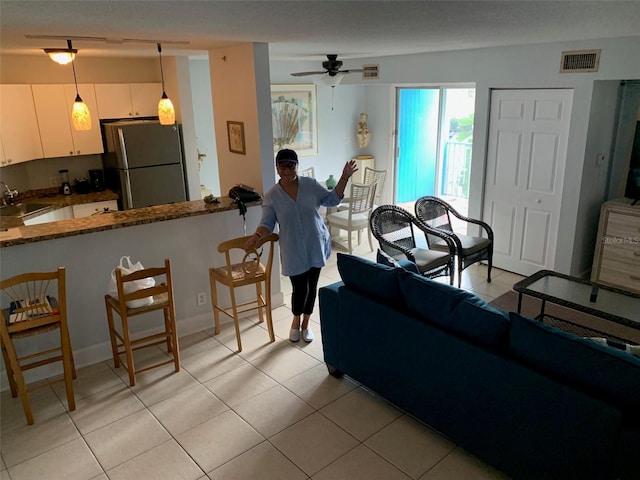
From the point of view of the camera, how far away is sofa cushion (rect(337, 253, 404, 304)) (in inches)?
110

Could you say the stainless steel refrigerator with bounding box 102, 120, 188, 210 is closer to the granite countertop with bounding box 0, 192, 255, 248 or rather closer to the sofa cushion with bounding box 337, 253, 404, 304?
the granite countertop with bounding box 0, 192, 255, 248

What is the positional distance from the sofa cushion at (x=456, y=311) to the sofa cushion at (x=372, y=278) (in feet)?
0.26

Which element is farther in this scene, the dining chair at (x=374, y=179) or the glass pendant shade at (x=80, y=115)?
the dining chair at (x=374, y=179)

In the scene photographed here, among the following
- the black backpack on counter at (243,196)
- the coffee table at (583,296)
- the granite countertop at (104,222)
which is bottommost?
the coffee table at (583,296)

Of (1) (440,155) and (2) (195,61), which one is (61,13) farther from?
(1) (440,155)

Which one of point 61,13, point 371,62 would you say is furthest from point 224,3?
point 371,62

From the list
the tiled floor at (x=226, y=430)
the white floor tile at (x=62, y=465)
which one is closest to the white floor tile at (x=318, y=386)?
the tiled floor at (x=226, y=430)

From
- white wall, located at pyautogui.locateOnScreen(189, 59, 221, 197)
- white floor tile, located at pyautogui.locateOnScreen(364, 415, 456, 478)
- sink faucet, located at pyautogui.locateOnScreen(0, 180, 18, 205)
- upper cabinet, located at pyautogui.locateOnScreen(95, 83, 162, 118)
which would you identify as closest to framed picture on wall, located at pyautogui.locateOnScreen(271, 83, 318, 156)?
white wall, located at pyautogui.locateOnScreen(189, 59, 221, 197)

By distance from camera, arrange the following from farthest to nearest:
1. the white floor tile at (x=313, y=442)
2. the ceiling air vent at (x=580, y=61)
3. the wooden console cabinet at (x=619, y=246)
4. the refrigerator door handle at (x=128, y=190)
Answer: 1. the refrigerator door handle at (x=128, y=190)
2. the wooden console cabinet at (x=619, y=246)
3. the ceiling air vent at (x=580, y=61)
4. the white floor tile at (x=313, y=442)

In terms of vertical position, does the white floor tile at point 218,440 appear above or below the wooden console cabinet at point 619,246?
below

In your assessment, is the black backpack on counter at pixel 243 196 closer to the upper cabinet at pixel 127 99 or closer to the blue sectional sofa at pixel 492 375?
the blue sectional sofa at pixel 492 375

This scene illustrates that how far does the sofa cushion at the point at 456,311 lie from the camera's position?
2.31 m

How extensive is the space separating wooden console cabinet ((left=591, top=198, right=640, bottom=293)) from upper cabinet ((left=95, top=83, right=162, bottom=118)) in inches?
197

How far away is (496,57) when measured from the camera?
4797 mm
